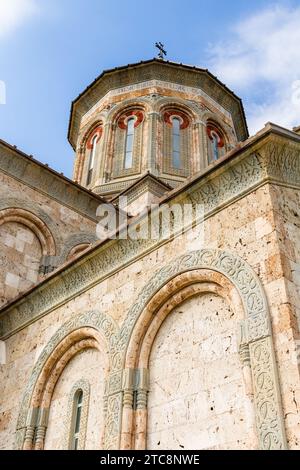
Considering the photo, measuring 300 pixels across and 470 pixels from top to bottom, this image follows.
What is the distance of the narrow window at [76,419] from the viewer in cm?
568

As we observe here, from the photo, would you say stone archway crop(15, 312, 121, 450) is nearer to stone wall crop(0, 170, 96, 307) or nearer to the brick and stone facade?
the brick and stone facade

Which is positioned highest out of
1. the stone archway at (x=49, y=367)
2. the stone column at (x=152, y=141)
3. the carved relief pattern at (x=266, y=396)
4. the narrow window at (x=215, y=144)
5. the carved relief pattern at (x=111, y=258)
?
the narrow window at (x=215, y=144)

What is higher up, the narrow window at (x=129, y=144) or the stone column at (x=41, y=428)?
the narrow window at (x=129, y=144)

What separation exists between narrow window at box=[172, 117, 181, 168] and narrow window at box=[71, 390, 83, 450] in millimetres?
8143

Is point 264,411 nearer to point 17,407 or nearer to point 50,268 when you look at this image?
point 17,407

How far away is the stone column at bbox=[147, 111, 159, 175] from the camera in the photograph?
12609 mm

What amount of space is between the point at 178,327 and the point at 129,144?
9058 mm

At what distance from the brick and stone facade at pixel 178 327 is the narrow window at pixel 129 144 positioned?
5069 millimetres

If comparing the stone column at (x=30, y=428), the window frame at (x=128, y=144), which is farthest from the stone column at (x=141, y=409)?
the window frame at (x=128, y=144)

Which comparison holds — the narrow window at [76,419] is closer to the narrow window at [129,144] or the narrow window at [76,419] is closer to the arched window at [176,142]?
the arched window at [176,142]

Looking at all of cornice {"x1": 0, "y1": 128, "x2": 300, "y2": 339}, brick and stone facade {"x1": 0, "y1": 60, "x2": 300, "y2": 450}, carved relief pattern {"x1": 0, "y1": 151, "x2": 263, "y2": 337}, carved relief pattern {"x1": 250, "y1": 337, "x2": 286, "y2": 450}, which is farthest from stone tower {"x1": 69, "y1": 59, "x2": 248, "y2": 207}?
carved relief pattern {"x1": 250, "y1": 337, "x2": 286, "y2": 450}

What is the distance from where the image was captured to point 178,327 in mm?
5156

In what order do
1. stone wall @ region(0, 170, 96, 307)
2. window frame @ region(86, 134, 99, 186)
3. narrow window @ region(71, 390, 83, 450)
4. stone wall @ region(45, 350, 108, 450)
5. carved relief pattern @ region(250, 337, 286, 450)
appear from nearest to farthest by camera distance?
carved relief pattern @ region(250, 337, 286, 450)
stone wall @ region(45, 350, 108, 450)
narrow window @ region(71, 390, 83, 450)
stone wall @ region(0, 170, 96, 307)
window frame @ region(86, 134, 99, 186)
